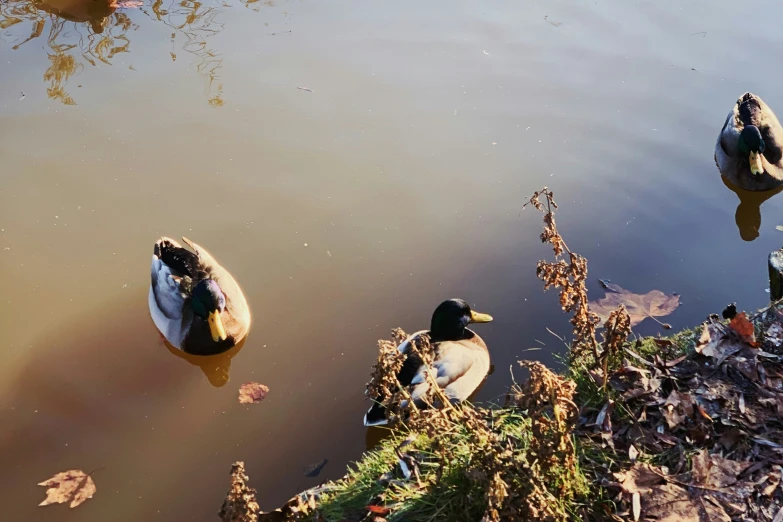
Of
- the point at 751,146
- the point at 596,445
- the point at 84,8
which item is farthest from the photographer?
the point at 84,8

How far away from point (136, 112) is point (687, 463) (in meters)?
6.33

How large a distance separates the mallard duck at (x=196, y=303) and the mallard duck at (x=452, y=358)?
4.73 feet

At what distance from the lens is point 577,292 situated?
342 cm

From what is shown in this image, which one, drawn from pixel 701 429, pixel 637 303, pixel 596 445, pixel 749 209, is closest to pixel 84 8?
pixel 637 303

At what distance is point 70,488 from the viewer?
14.2 ft

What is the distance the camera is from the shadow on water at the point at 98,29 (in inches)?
316

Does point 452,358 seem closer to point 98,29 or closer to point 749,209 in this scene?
point 749,209

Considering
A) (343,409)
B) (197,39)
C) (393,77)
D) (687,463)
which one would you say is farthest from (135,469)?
(197,39)

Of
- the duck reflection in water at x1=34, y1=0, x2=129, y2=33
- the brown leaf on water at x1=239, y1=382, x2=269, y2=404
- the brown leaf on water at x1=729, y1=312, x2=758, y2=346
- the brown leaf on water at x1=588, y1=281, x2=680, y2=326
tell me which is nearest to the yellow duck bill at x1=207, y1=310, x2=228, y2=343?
the brown leaf on water at x1=239, y1=382, x2=269, y2=404

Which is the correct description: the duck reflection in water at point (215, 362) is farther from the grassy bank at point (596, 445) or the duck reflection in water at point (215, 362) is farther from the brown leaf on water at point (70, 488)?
the grassy bank at point (596, 445)

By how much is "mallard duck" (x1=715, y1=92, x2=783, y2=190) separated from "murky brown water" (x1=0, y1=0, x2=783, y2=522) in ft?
0.83

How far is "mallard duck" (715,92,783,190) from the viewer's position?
7.02 meters

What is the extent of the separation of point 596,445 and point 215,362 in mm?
3181

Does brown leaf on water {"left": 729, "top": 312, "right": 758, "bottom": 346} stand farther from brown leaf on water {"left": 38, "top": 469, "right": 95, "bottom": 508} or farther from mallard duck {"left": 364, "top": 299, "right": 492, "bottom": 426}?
brown leaf on water {"left": 38, "top": 469, "right": 95, "bottom": 508}
